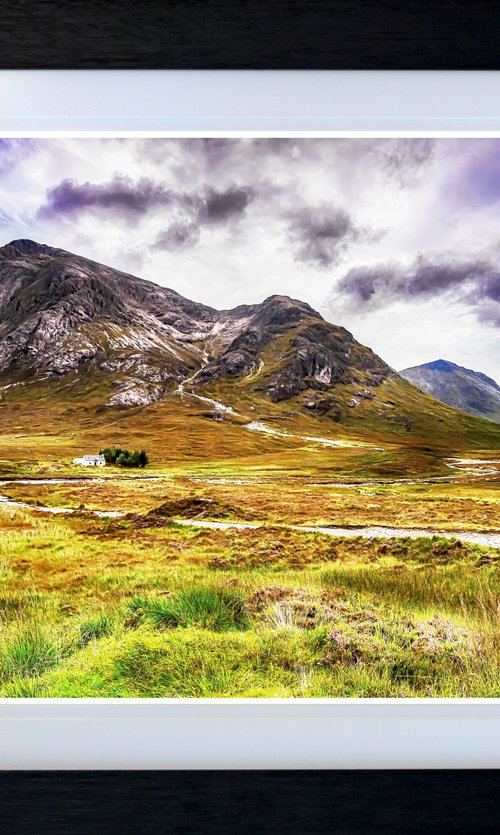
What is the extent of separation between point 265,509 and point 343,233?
120 cm

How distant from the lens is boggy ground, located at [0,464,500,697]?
150 cm

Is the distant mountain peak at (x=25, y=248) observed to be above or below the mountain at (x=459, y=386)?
above

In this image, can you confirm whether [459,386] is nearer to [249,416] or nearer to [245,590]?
[249,416]
